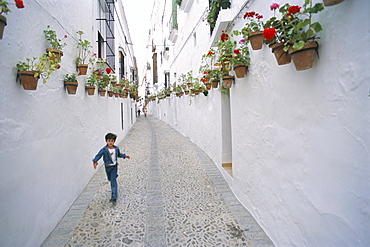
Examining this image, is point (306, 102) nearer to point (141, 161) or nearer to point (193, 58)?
point (141, 161)

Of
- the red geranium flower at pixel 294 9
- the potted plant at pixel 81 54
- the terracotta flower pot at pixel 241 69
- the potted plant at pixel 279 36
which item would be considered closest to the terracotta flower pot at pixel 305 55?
the potted plant at pixel 279 36

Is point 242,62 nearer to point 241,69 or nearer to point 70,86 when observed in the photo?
point 241,69

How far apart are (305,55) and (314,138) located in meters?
0.69

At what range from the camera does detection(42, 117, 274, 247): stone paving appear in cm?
324

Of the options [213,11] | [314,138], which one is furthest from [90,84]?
[314,138]

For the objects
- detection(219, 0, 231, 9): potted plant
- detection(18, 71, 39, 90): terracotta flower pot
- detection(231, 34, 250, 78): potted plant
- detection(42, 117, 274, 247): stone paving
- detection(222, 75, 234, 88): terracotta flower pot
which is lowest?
detection(42, 117, 274, 247): stone paving

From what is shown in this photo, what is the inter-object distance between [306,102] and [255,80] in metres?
1.41

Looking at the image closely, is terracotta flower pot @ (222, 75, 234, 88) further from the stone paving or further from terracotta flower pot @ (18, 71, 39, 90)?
terracotta flower pot @ (18, 71, 39, 90)

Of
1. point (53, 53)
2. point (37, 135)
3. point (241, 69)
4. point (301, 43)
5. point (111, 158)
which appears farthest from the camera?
point (111, 158)

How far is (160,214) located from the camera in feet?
12.9

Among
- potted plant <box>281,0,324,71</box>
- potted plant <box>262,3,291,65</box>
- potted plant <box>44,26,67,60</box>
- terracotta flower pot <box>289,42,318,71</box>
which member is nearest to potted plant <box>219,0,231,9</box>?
potted plant <box>262,3,291,65</box>

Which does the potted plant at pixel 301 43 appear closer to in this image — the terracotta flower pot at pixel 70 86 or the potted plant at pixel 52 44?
the potted plant at pixel 52 44

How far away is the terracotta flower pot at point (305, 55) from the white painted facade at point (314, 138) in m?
0.08

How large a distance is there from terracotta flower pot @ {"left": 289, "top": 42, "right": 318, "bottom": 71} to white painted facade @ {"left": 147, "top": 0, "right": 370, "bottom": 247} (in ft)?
0.25
